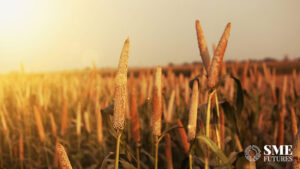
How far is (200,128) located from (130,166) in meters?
0.50

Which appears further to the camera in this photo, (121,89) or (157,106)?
(157,106)

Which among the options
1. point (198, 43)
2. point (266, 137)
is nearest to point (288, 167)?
point (198, 43)

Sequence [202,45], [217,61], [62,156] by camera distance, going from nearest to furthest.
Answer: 1. [62,156]
2. [217,61]
3. [202,45]

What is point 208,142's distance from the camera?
1.11 metres

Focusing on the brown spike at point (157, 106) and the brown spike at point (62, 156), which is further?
the brown spike at point (157, 106)

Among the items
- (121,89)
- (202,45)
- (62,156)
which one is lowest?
(62,156)

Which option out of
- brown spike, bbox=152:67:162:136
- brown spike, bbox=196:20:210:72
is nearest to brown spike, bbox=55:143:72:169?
brown spike, bbox=152:67:162:136

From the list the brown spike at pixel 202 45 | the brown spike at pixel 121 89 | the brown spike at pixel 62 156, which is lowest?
the brown spike at pixel 62 156

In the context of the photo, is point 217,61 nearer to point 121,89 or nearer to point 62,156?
point 121,89

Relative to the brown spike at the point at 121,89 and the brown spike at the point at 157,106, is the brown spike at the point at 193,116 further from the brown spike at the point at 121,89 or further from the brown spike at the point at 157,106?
the brown spike at the point at 121,89

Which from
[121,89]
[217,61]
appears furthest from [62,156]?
[217,61]

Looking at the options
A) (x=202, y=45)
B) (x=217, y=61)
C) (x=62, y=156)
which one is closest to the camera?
(x=62, y=156)

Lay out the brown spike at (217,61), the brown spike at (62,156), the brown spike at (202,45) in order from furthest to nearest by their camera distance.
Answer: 1. the brown spike at (202,45)
2. the brown spike at (217,61)
3. the brown spike at (62,156)

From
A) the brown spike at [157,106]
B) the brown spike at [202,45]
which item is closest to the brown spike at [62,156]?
the brown spike at [157,106]
